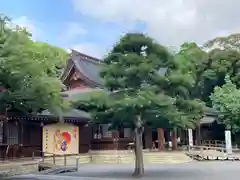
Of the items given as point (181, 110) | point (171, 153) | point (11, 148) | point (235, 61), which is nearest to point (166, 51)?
point (181, 110)

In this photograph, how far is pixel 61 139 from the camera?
92.1 ft

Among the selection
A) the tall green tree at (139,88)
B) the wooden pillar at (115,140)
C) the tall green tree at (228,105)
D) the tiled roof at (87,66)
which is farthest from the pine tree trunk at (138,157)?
the tall green tree at (228,105)

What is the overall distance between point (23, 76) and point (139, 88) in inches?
260

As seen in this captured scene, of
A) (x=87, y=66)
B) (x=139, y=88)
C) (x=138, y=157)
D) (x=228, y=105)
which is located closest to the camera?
(x=139, y=88)

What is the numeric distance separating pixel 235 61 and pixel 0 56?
3627cm

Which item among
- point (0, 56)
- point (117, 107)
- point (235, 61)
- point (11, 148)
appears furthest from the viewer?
point (235, 61)

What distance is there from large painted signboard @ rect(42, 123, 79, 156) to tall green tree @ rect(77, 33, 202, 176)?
7.81 metres

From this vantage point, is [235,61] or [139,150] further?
[235,61]

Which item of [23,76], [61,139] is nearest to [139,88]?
[23,76]

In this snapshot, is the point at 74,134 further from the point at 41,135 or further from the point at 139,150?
the point at 139,150

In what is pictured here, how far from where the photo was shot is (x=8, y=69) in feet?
44.9

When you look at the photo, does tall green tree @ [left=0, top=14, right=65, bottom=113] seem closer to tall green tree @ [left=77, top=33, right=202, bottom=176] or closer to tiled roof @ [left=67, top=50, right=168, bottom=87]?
tall green tree @ [left=77, top=33, right=202, bottom=176]

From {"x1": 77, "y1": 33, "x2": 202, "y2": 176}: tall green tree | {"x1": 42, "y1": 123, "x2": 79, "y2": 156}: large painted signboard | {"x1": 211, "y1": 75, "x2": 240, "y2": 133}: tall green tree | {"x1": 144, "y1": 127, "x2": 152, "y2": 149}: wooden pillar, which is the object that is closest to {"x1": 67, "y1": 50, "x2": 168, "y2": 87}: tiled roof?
{"x1": 144, "y1": 127, "x2": 152, "y2": 149}: wooden pillar

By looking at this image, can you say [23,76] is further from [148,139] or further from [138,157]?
[148,139]
